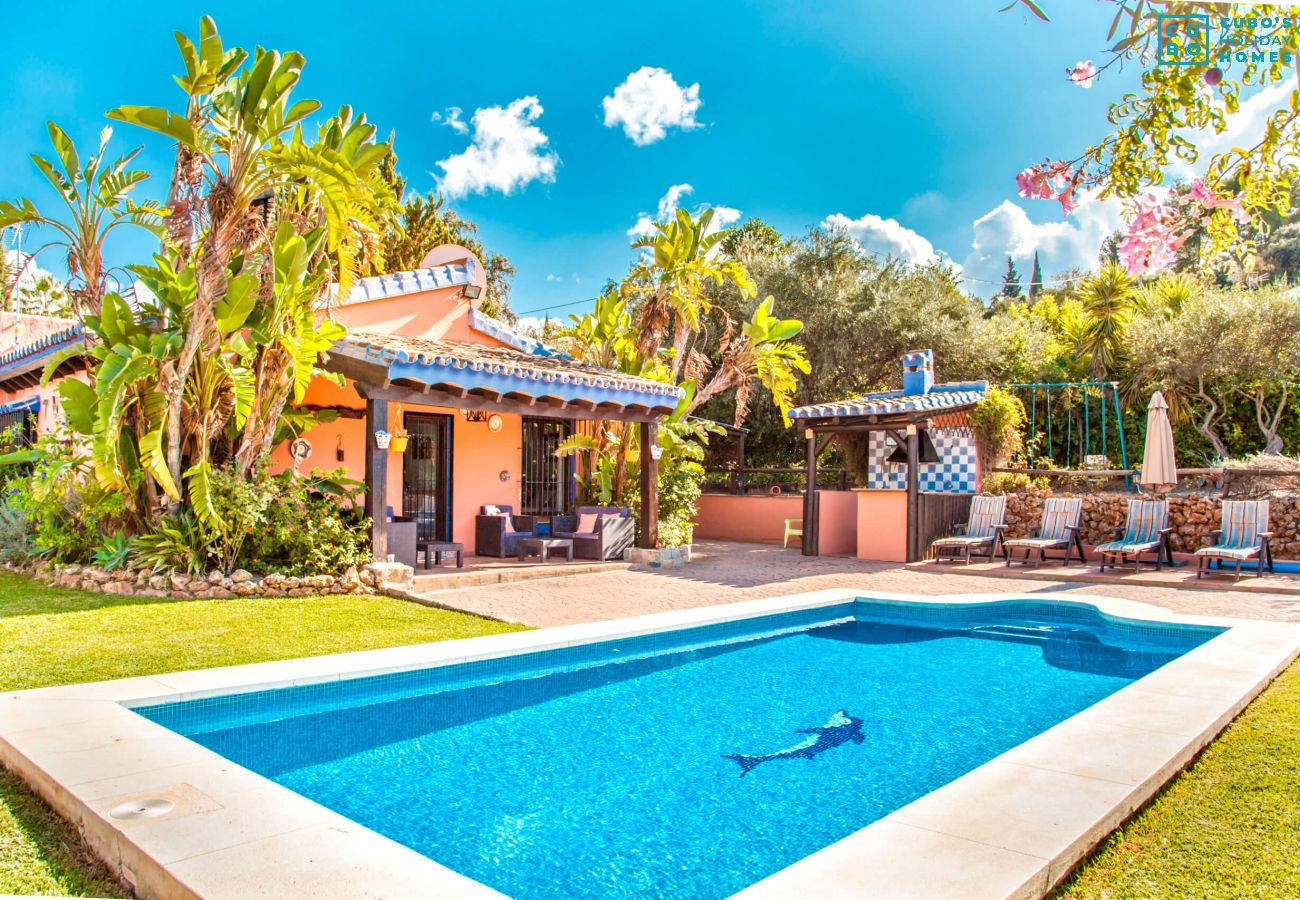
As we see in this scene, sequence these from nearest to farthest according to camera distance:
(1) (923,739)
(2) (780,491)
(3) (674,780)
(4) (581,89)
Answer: (3) (674,780), (1) (923,739), (2) (780,491), (4) (581,89)

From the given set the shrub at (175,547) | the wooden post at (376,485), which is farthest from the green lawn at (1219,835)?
the shrub at (175,547)

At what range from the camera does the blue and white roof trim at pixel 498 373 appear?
12.0 m

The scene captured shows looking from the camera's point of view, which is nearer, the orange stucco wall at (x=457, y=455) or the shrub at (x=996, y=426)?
the orange stucco wall at (x=457, y=455)

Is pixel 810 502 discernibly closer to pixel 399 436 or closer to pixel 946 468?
pixel 946 468

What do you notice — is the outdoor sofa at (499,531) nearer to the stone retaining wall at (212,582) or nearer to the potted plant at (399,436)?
the potted plant at (399,436)

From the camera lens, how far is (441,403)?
13.2 m

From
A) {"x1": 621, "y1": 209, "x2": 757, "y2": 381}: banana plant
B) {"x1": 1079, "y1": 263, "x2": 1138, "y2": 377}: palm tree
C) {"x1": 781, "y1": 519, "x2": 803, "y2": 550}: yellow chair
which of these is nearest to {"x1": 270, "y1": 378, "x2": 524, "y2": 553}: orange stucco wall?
{"x1": 621, "y1": 209, "x2": 757, "y2": 381}: banana plant

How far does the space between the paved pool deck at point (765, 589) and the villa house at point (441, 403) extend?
1994 mm

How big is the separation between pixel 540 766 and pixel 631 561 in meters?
10.1

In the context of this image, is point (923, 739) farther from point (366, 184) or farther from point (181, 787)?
point (366, 184)

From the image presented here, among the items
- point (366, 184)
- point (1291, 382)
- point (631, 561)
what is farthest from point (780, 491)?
point (366, 184)

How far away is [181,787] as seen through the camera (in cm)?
443

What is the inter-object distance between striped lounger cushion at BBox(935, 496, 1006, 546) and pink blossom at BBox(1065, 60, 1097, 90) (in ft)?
45.5

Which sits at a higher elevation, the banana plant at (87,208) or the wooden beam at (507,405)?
the banana plant at (87,208)
